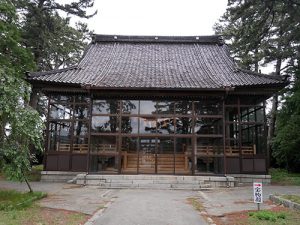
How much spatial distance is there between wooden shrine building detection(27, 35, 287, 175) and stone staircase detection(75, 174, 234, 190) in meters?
0.77

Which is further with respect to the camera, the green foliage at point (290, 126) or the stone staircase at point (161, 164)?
the green foliage at point (290, 126)

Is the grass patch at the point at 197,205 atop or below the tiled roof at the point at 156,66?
below

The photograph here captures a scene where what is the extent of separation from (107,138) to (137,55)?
9.06 meters

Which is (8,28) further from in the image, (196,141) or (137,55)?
(196,141)

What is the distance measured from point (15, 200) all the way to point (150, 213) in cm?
436

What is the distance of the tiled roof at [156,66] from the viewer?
1873cm

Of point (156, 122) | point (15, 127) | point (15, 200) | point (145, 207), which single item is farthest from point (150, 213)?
point (156, 122)

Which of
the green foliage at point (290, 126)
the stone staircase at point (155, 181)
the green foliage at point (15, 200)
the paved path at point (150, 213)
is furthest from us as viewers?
the green foliage at point (290, 126)

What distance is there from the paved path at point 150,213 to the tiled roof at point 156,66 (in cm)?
806

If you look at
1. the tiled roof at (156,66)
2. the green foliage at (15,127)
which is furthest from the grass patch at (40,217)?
the tiled roof at (156,66)

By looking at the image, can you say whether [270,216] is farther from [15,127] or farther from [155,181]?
[155,181]

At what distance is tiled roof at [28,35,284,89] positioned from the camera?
18734 mm

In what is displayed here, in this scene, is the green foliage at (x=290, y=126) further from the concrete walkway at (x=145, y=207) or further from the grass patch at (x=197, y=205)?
the grass patch at (x=197, y=205)

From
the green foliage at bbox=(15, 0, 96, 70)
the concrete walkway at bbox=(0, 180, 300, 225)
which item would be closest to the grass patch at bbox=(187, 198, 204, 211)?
the concrete walkway at bbox=(0, 180, 300, 225)
